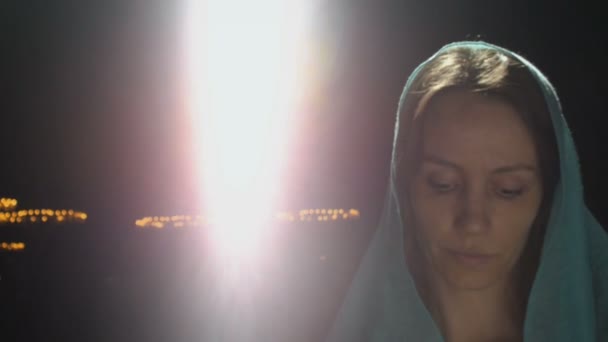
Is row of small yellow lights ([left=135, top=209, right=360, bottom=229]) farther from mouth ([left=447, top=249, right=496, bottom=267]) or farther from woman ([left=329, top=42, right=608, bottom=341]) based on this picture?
mouth ([left=447, top=249, right=496, bottom=267])

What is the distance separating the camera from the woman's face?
108cm

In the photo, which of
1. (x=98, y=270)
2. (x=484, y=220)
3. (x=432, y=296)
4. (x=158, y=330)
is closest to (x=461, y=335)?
(x=432, y=296)

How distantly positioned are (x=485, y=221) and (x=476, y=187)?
0.22ft

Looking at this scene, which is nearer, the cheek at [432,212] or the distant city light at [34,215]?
the cheek at [432,212]

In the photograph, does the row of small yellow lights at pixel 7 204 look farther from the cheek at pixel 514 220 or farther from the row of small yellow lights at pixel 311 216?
the cheek at pixel 514 220

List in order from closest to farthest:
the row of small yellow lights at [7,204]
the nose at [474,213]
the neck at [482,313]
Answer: the nose at [474,213] → the neck at [482,313] → the row of small yellow lights at [7,204]

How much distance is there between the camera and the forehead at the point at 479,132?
1077 millimetres

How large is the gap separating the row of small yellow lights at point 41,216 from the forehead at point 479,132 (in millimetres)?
8800

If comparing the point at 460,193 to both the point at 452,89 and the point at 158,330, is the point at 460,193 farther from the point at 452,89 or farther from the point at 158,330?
the point at 158,330

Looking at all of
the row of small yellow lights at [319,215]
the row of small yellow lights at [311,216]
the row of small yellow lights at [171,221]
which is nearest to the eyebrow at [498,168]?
the row of small yellow lights at [311,216]

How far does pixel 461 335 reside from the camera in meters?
1.23

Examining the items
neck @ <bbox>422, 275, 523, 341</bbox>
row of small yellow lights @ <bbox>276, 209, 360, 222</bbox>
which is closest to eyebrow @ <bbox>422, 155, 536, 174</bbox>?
neck @ <bbox>422, 275, 523, 341</bbox>

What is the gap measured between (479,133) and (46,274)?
7.96 meters

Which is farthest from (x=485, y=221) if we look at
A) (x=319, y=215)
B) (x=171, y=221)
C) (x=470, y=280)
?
(x=171, y=221)
